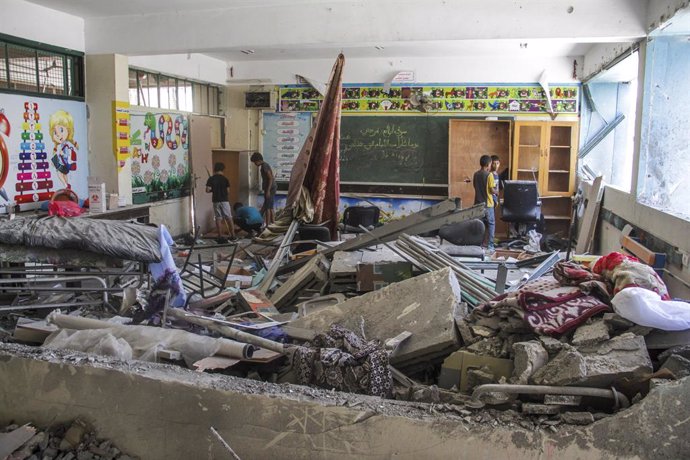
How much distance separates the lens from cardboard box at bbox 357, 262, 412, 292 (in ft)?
17.9

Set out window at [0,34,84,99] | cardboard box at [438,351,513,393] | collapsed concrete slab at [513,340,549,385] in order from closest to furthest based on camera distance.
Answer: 1. collapsed concrete slab at [513,340,549,385]
2. cardboard box at [438,351,513,393]
3. window at [0,34,84,99]

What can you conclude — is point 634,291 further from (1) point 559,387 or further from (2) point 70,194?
(2) point 70,194

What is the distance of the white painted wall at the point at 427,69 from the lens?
35.9 feet

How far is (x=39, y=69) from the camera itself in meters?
7.39

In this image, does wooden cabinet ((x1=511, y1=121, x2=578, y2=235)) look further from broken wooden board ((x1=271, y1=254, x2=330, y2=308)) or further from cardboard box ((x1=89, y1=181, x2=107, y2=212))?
cardboard box ((x1=89, y1=181, x2=107, y2=212))

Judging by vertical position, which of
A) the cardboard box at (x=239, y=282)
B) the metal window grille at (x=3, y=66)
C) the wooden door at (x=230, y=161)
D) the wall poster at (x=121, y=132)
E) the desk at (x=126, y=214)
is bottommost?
the cardboard box at (x=239, y=282)

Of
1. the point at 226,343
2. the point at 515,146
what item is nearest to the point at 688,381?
the point at 226,343

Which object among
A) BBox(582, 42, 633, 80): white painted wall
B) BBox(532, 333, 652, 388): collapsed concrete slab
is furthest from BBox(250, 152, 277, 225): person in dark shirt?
BBox(532, 333, 652, 388): collapsed concrete slab

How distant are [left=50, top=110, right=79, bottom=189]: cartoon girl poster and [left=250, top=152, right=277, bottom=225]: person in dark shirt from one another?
3747mm

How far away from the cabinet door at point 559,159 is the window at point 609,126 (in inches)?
8.7

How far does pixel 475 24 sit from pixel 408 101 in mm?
4449

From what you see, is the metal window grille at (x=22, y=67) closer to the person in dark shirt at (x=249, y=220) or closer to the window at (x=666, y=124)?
the person in dark shirt at (x=249, y=220)

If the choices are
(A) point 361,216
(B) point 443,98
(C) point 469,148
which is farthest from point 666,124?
(B) point 443,98

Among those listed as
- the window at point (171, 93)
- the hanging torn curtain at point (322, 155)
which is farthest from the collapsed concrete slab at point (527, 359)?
the window at point (171, 93)
